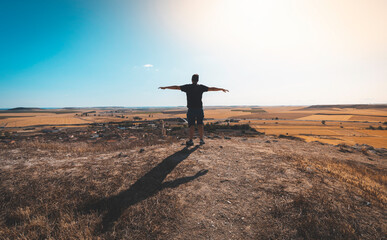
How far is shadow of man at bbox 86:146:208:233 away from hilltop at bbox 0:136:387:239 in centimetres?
2

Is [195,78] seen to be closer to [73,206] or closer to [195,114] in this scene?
[195,114]

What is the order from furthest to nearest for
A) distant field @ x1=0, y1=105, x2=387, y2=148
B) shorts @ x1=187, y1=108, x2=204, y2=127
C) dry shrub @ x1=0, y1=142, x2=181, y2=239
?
distant field @ x1=0, y1=105, x2=387, y2=148
shorts @ x1=187, y1=108, x2=204, y2=127
dry shrub @ x1=0, y1=142, x2=181, y2=239

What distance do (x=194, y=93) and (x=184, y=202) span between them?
408 centimetres

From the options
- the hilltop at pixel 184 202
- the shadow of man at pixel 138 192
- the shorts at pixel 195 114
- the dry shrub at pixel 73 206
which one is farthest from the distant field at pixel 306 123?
the dry shrub at pixel 73 206

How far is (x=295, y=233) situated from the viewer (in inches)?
99.2

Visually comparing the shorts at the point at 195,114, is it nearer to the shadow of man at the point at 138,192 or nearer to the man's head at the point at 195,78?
the man's head at the point at 195,78

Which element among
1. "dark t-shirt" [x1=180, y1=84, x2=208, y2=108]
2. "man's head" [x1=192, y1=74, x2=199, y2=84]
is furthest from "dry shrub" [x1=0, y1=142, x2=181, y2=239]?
"man's head" [x1=192, y1=74, x2=199, y2=84]

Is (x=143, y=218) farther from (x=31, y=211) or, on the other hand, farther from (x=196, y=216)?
(x=31, y=211)

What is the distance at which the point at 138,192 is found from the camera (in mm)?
3611

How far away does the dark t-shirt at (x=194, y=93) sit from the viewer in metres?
6.11

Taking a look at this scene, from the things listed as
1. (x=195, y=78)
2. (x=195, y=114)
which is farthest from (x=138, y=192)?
(x=195, y=78)

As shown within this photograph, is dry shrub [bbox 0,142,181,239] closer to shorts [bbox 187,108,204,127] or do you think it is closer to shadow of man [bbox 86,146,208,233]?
shadow of man [bbox 86,146,208,233]

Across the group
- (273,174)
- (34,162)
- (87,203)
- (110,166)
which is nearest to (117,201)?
(87,203)

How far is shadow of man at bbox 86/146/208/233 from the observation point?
2.96 meters
